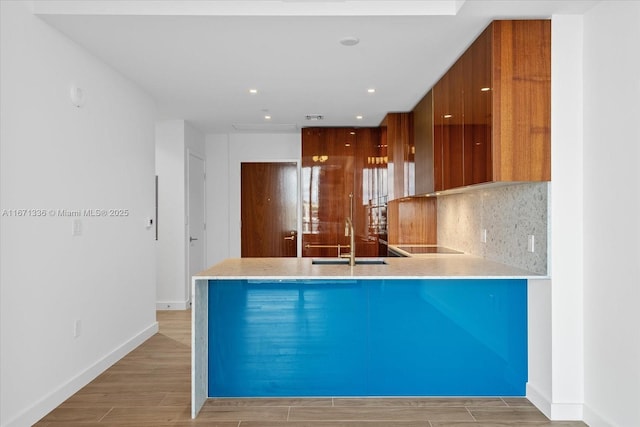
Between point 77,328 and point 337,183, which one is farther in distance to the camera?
point 337,183

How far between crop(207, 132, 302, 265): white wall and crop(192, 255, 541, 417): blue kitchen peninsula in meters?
3.77

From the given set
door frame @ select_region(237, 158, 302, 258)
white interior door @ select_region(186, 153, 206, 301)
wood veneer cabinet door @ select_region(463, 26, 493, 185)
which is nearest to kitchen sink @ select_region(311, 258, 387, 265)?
wood veneer cabinet door @ select_region(463, 26, 493, 185)

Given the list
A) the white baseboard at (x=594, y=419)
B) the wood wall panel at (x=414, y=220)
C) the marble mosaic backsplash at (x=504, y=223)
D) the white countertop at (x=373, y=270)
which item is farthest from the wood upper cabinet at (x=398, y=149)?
the white baseboard at (x=594, y=419)

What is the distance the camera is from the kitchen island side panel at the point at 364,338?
3.00 m

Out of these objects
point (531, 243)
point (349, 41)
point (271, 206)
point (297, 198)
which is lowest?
point (531, 243)

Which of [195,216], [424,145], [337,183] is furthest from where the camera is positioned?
[195,216]

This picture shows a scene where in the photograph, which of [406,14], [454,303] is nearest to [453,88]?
[406,14]

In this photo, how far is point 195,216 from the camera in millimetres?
6305

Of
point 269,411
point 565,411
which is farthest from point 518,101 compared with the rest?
point 269,411

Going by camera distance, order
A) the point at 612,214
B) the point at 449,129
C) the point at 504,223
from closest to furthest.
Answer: the point at 612,214 → the point at 504,223 → the point at 449,129

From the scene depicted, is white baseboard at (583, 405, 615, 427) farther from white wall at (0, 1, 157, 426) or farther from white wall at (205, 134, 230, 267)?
white wall at (205, 134, 230, 267)

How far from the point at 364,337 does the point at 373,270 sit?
1.47ft

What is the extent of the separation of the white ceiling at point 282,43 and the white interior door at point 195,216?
1.51 metres

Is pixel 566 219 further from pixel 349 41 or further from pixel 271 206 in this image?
pixel 271 206
